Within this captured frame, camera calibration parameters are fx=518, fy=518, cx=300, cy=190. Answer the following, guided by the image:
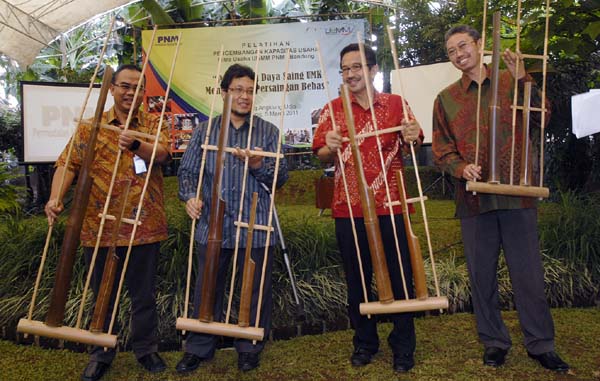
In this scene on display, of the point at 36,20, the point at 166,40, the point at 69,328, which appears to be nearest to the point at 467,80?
the point at 69,328

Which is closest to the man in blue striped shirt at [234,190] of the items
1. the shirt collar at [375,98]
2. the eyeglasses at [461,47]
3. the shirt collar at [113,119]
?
the shirt collar at [113,119]

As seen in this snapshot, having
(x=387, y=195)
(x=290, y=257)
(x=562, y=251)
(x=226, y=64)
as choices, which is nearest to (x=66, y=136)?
(x=226, y=64)

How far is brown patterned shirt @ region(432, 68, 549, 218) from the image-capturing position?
2854 millimetres

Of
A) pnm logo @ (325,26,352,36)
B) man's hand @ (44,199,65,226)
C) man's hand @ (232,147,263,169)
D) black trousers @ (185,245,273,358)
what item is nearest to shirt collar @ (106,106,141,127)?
man's hand @ (44,199,65,226)

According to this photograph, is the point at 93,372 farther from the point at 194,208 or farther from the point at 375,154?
the point at 375,154

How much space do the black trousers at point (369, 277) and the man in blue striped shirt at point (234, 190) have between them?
1.48 ft

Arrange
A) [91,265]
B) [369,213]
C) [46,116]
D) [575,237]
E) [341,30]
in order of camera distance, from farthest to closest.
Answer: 1. [46,116]
2. [341,30]
3. [575,237]
4. [91,265]
5. [369,213]

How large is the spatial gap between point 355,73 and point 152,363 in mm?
2054

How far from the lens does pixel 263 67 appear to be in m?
A: 5.38

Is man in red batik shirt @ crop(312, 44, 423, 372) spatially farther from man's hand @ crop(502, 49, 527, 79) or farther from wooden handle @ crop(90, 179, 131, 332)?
wooden handle @ crop(90, 179, 131, 332)

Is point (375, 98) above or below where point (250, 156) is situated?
above

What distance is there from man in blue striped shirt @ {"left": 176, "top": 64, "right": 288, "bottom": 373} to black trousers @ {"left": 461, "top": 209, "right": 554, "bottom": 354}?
3.84 feet

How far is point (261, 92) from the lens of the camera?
5.36 metres

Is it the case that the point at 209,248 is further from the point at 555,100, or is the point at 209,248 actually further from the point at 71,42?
the point at 71,42
